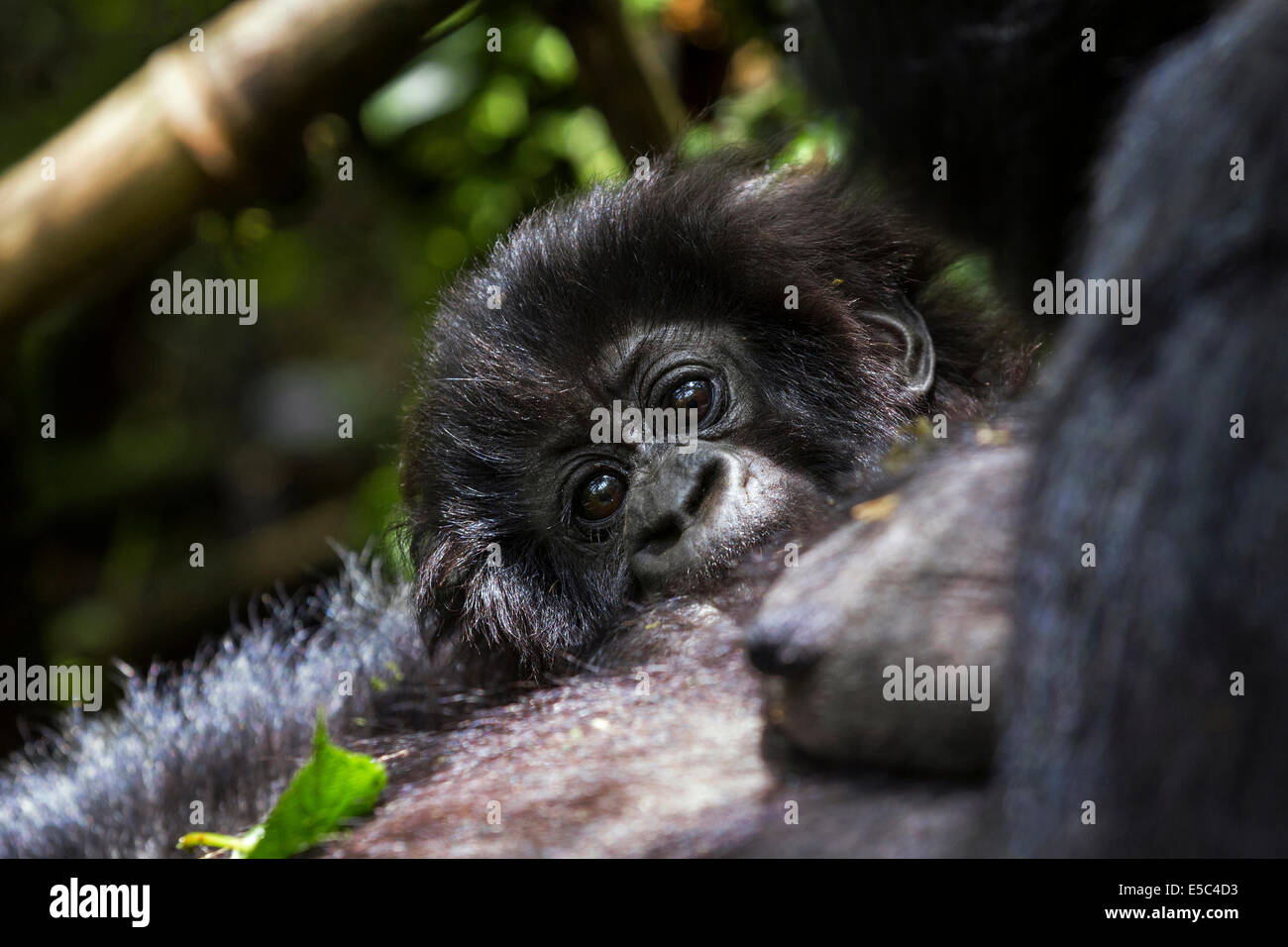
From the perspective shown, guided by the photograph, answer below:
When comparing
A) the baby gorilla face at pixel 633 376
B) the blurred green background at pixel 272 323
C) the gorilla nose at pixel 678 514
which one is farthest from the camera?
the blurred green background at pixel 272 323

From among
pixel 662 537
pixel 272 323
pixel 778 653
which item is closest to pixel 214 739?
pixel 662 537

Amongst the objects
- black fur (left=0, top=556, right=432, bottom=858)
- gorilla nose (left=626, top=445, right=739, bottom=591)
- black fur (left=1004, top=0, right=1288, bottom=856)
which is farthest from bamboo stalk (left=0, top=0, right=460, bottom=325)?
black fur (left=1004, top=0, right=1288, bottom=856)

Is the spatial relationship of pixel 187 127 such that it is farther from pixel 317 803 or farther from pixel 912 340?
pixel 317 803

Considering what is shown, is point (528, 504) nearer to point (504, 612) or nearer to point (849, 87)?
point (504, 612)

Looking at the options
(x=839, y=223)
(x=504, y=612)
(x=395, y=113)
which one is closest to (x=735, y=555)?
(x=504, y=612)

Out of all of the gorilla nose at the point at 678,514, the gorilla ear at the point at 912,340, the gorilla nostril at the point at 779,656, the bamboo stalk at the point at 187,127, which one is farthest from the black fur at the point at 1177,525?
the bamboo stalk at the point at 187,127

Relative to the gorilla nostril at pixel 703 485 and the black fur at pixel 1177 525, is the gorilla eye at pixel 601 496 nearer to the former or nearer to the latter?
the gorilla nostril at pixel 703 485

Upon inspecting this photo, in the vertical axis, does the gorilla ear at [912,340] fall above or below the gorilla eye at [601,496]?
above
